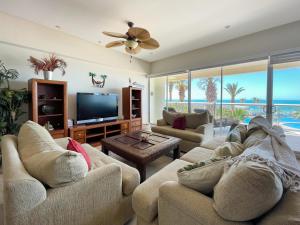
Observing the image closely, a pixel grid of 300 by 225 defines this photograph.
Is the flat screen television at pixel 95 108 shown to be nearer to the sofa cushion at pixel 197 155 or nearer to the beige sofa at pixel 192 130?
the beige sofa at pixel 192 130

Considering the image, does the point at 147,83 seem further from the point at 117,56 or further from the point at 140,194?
the point at 140,194

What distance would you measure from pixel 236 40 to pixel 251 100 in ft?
5.72

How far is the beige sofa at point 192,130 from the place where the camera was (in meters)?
3.10

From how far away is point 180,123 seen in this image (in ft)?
12.0

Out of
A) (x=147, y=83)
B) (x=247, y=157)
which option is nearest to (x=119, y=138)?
(x=247, y=157)

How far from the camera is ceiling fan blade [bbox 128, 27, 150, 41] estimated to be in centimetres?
209

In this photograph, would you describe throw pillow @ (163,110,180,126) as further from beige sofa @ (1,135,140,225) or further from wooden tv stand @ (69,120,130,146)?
beige sofa @ (1,135,140,225)

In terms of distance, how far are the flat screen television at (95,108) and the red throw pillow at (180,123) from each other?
1.77 meters

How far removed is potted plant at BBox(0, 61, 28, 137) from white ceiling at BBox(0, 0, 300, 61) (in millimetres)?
1106

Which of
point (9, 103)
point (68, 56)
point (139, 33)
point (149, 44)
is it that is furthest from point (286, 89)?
point (9, 103)

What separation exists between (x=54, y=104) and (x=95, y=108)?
2.96 ft

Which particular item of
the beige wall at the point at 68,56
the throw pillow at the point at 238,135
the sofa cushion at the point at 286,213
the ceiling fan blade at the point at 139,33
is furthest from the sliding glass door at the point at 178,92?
the sofa cushion at the point at 286,213

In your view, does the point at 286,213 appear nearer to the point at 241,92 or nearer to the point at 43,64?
the point at 43,64

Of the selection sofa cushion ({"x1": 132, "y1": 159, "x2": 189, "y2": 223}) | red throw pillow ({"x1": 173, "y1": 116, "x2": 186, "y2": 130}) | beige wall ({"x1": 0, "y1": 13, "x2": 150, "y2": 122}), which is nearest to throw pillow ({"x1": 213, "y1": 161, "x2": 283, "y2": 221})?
sofa cushion ({"x1": 132, "y1": 159, "x2": 189, "y2": 223})
